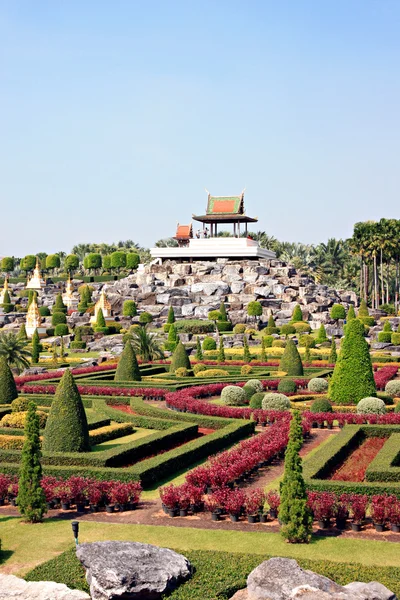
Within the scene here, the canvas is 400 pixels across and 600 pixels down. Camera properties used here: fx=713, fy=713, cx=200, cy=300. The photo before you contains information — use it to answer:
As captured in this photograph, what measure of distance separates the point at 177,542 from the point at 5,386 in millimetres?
17585

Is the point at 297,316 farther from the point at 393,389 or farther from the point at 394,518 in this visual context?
the point at 394,518

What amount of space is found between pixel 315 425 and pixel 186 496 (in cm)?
1197

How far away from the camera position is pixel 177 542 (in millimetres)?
15719

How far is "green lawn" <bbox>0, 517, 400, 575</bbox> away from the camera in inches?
579

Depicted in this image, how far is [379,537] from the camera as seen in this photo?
52.0 ft

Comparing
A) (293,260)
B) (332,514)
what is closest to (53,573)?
(332,514)

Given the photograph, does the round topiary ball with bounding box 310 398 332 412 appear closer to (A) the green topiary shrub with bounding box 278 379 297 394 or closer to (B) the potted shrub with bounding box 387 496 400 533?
(A) the green topiary shrub with bounding box 278 379 297 394

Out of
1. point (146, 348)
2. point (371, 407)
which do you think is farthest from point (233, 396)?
point (146, 348)

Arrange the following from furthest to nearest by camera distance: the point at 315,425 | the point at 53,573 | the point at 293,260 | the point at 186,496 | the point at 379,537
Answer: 1. the point at 293,260
2. the point at 315,425
3. the point at 186,496
4. the point at 379,537
5. the point at 53,573

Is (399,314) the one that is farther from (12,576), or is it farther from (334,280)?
(12,576)

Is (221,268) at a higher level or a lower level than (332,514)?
higher

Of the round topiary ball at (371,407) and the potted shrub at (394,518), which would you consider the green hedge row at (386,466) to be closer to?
the potted shrub at (394,518)

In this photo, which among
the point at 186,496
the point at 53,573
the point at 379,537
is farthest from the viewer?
the point at 186,496

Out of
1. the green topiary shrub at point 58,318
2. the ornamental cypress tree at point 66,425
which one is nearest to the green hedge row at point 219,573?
the ornamental cypress tree at point 66,425
